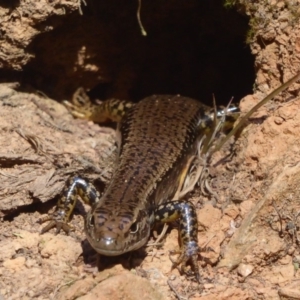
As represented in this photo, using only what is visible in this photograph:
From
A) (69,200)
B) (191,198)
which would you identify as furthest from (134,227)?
(191,198)

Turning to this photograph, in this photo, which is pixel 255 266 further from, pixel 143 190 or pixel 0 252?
pixel 0 252

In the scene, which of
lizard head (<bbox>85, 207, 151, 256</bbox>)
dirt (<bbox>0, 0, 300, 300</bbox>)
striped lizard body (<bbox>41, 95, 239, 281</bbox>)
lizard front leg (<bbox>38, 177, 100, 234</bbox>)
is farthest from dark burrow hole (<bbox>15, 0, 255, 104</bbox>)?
lizard head (<bbox>85, 207, 151, 256</bbox>)

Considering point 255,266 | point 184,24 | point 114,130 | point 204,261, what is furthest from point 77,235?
point 184,24

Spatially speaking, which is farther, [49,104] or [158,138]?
[49,104]

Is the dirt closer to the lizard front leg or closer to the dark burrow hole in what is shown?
the lizard front leg

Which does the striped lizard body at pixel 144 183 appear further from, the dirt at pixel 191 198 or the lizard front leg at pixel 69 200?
the dirt at pixel 191 198
